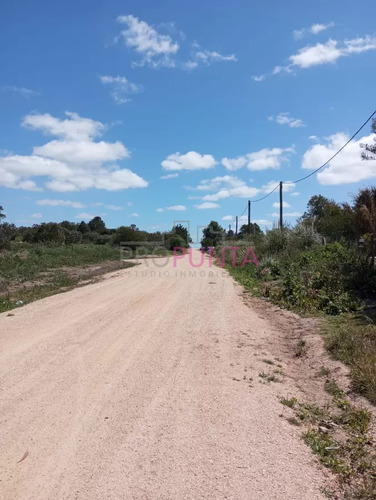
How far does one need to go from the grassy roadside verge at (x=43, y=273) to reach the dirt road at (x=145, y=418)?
547 centimetres

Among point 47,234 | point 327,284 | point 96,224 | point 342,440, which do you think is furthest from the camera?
point 96,224

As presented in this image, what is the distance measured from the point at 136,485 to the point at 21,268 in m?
18.9

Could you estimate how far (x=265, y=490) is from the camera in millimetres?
2895

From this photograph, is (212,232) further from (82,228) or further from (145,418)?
(145,418)

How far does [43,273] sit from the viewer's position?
19.5m

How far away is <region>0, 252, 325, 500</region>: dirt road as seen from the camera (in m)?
2.97

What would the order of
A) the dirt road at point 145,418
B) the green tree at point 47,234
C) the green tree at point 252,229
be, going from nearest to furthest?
the dirt road at point 145,418 → the green tree at point 252,229 → the green tree at point 47,234

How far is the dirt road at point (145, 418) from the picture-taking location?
2.97 meters

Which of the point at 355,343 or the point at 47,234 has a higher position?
the point at 47,234

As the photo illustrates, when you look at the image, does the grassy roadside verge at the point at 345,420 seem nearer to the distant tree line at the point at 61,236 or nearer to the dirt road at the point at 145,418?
the dirt road at the point at 145,418

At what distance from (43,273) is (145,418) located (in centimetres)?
1687

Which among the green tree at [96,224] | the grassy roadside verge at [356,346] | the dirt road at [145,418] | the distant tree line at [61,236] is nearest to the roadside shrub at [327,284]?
the grassy roadside verge at [356,346]

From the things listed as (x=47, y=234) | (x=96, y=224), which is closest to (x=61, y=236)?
(x=47, y=234)

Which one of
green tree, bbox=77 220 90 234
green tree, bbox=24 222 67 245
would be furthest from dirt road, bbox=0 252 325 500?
green tree, bbox=77 220 90 234
